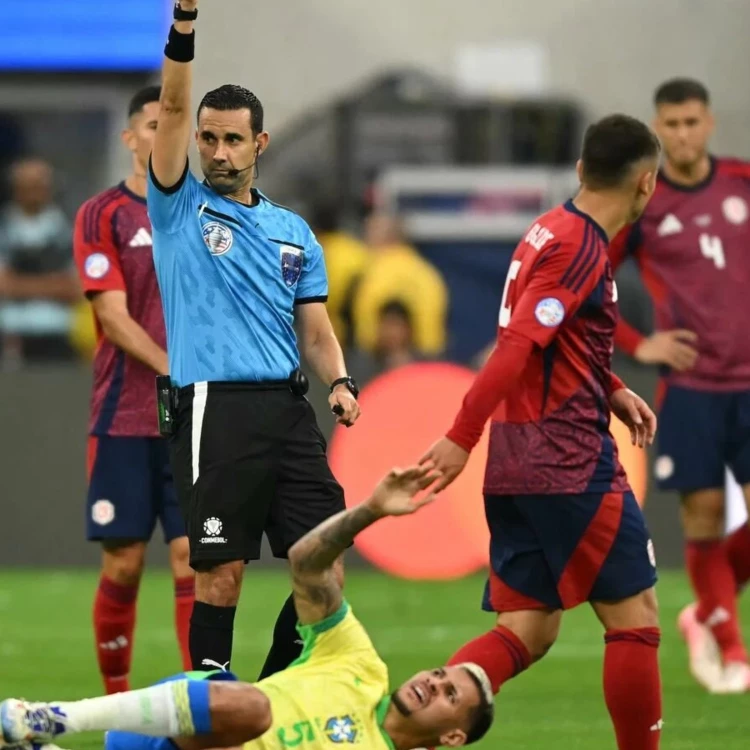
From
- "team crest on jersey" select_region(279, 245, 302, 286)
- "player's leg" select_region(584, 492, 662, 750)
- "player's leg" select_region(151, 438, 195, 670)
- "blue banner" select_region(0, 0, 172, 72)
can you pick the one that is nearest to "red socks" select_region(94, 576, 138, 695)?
"player's leg" select_region(151, 438, 195, 670)

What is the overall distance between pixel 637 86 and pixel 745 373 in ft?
33.3

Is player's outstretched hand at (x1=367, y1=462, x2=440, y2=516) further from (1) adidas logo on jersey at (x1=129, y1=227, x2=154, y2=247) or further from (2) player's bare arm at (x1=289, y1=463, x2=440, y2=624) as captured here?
(1) adidas logo on jersey at (x1=129, y1=227, x2=154, y2=247)

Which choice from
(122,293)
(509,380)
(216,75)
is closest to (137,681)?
(122,293)

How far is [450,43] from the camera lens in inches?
723

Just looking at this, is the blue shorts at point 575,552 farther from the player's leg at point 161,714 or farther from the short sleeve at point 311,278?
the player's leg at point 161,714

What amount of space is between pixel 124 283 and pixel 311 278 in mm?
1423

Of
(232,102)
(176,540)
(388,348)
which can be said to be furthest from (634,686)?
(388,348)

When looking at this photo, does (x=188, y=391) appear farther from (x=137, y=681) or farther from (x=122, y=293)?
(x=137, y=681)

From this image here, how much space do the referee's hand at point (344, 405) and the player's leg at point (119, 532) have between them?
1.68 m

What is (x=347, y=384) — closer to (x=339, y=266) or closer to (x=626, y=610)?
(x=626, y=610)

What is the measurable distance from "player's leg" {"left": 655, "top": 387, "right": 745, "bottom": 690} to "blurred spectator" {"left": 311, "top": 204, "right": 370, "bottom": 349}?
561cm

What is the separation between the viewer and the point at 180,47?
5.98 meters

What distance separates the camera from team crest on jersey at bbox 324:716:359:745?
5.58 metres

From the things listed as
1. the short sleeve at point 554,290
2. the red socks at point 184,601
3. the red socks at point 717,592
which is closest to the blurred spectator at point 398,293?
the red socks at point 717,592
